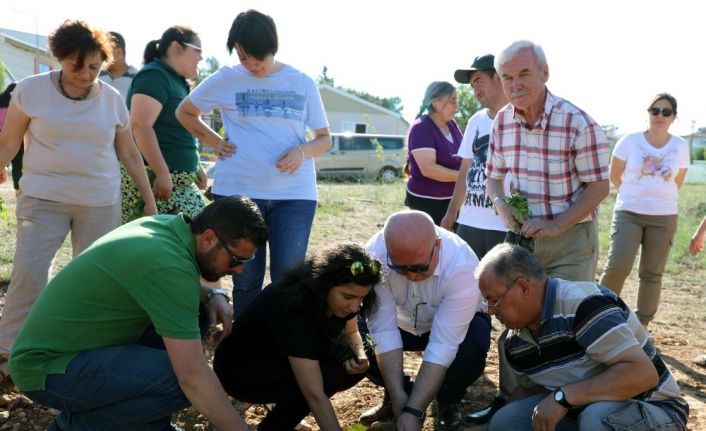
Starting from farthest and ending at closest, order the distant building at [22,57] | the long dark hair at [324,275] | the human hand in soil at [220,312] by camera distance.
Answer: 1. the distant building at [22,57]
2. the human hand in soil at [220,312]
3. the long dark hair at [324,275]

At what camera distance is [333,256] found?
280 centimetres

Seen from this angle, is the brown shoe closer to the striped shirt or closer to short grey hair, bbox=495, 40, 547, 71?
the striped shirt

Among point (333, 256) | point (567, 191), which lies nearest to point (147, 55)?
point (333, 256)

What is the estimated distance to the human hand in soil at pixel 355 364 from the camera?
10.3 feet

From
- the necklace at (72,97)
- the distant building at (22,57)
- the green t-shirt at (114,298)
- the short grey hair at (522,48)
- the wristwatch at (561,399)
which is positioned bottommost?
the wristwatch at (561,399)

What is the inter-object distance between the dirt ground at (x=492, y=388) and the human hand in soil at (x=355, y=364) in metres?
0.47

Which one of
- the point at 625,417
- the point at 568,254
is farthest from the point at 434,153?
the point at 625,417

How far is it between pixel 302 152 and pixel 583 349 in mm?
1877

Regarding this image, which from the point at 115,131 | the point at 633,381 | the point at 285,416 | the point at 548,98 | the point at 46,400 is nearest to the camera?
the point at 633,381

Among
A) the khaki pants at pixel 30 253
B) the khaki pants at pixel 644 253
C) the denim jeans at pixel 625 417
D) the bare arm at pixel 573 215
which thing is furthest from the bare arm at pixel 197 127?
the khaki pants at pixel 644 253

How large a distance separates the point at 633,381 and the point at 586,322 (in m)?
0.26

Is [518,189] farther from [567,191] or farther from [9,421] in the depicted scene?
[9,421]

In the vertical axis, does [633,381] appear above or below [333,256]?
below

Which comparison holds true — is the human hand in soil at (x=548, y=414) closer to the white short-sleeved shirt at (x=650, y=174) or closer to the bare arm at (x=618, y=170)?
the white short-sleeved shirt at (x=650, y=174)
